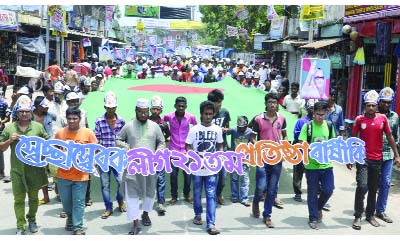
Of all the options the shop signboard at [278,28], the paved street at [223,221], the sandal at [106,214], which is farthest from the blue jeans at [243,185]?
the shop signboard at [278,28]

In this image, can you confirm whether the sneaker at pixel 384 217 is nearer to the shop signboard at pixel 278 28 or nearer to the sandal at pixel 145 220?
the sandal at pixel 145 220

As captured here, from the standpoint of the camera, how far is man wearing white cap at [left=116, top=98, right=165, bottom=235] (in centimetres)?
580

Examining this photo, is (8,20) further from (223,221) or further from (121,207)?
(223,221)

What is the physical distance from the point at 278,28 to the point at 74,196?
68.8 ft

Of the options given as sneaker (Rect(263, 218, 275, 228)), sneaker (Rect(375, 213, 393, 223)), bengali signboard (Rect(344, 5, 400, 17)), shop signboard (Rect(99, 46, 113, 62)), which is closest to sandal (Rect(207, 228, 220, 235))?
sneaker (Rect(263, 218, 275, 228))

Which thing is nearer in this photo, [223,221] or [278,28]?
[223,221]

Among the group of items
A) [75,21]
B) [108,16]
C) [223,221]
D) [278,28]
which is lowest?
[223,221]

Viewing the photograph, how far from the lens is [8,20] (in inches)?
785

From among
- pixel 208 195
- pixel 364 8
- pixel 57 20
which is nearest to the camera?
pixel 208 195

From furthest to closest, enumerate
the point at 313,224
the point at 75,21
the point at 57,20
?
the point at 75,21
the point at 57,20
the point at 313,224

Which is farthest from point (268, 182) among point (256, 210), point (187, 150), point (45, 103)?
point (45, 103)

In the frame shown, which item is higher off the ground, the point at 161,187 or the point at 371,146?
the point at 371,146

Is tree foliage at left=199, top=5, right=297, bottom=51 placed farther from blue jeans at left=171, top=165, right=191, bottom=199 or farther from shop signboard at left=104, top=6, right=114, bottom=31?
blue jeans at left=171, top=165, right=191, bottom=199

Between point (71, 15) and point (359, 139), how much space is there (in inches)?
1076
